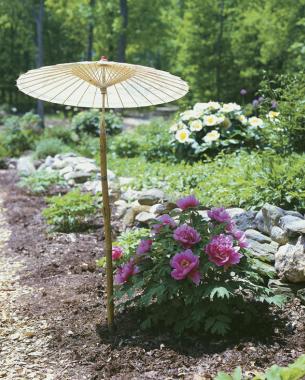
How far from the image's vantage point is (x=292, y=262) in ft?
10.6

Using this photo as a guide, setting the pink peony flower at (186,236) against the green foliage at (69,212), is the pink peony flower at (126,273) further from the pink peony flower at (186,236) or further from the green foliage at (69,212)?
the green foliage at (69,212)

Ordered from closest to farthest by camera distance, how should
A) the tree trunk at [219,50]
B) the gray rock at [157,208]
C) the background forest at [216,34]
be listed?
1. the gray rock at [157,208]
2. the background forest at [216,34]
3. the tree trunk at [219,50]

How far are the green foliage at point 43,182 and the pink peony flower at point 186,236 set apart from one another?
458cm

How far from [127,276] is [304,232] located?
1214 millimetres

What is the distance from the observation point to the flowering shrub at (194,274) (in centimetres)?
276

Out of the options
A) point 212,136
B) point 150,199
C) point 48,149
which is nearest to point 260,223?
point 150,199

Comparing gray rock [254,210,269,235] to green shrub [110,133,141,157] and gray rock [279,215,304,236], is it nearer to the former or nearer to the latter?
gray rock [279,215,304,236]

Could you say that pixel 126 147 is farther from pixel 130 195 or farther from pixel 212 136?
pixel 130 195

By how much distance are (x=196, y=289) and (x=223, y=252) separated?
254mm

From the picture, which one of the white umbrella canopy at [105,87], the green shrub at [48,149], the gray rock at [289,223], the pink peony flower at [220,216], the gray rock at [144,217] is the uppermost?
the white umbrella canopy at [105,87]

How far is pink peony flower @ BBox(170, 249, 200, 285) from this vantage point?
2734 millimetres

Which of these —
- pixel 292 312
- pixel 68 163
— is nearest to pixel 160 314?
pixel 292 312

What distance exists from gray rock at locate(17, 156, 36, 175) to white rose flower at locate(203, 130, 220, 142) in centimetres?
331

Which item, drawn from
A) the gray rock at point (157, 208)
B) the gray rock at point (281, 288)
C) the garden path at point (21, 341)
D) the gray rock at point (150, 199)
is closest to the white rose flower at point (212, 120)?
the gray rock at point (150, 199)
